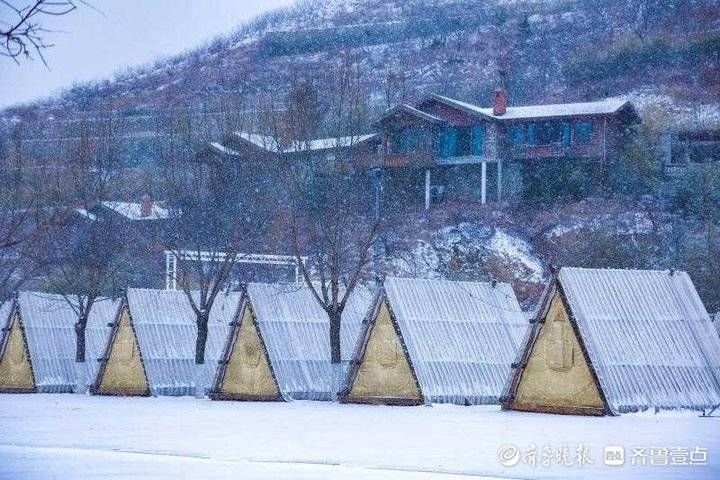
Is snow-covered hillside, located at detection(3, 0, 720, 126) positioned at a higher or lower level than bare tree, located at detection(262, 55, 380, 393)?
higher

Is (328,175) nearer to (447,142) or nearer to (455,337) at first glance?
(447,142)

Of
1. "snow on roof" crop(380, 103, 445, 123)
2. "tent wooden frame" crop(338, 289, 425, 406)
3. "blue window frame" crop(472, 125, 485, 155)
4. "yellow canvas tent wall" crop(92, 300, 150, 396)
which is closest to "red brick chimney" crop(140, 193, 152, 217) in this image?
"snow on roof" crop(380, 103, 445, 123)

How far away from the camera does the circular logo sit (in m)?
10.7

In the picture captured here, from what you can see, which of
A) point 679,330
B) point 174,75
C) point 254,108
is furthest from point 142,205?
point 679,330

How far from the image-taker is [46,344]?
1026 inches

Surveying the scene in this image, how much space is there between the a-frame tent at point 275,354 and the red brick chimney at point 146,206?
11384 mm

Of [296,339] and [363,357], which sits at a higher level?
[363,357]

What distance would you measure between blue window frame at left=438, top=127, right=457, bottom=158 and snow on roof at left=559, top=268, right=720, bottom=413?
21.1m

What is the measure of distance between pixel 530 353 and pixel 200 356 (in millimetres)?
7799

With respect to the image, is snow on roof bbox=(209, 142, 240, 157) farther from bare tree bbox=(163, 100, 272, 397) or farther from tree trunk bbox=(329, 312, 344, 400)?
tree trunk bbox=(329, 312, 344, 400)

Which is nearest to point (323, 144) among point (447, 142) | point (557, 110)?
point (447, 142)

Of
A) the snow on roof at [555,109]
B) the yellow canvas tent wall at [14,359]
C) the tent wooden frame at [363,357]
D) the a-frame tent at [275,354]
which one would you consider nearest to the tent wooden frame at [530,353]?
the tent wooden frame at [363,357]

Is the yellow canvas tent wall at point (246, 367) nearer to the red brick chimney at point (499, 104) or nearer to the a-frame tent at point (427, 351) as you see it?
the a-frame tent at point (427, 351)

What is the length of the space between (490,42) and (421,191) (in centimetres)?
1459
